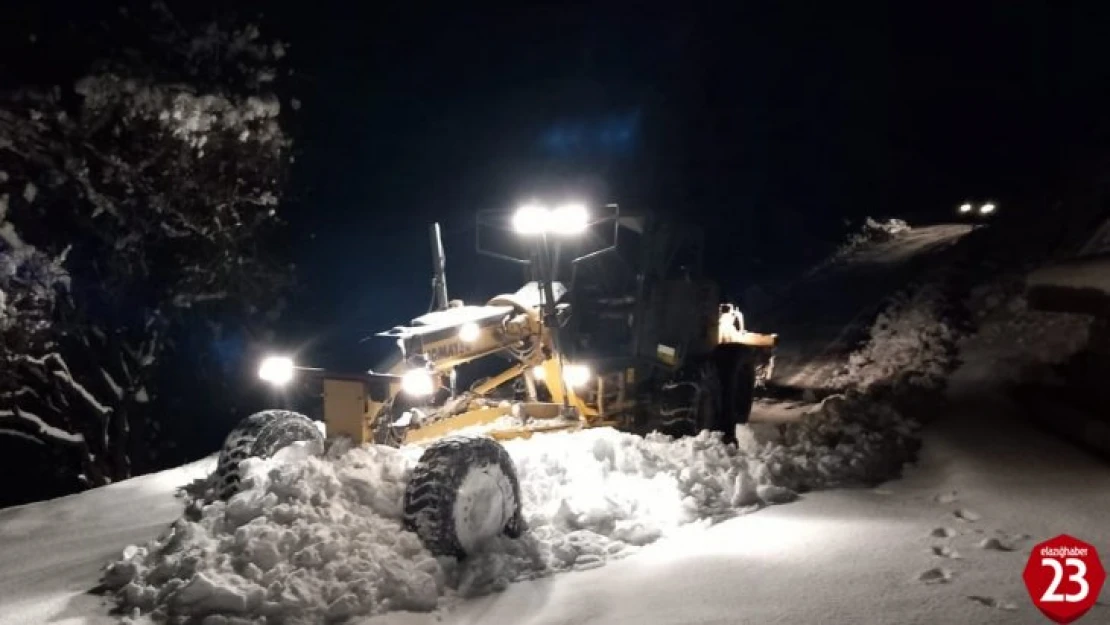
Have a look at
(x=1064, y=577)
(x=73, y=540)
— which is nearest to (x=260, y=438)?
→ (x=73, y=540)

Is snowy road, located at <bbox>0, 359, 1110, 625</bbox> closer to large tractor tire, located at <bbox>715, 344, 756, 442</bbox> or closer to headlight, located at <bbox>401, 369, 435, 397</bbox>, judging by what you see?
headlight, located at <bbox>401, 369, 435, 397</bbox>

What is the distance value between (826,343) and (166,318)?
46.3 ft

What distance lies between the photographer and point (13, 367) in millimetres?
12383

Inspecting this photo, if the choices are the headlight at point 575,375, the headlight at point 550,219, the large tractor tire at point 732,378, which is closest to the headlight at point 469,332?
the headlight at point 550,219

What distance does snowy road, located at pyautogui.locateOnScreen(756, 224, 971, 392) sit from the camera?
18.9m

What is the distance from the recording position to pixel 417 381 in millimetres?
6637

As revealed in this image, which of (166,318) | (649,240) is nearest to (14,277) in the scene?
(166,318)

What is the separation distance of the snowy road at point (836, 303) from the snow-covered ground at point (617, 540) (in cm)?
940

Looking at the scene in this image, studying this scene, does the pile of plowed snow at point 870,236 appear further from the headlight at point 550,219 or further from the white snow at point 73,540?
the white snow at point 73,540

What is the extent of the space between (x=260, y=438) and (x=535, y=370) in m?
2.81

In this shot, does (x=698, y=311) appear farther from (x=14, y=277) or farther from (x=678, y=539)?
(x=14, y=277)

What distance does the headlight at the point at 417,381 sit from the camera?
21.7 feet

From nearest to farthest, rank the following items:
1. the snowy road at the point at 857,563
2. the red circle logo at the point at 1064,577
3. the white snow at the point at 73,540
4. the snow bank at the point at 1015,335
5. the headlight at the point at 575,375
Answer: the red circle logo at the point at 1064,577, the snowy road at the point at 857,563, the white snow at the point at 73,540, the headlight at the point at 575,375, the snow bank at the point at 1015,335

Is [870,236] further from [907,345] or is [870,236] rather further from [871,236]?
[907,345]
